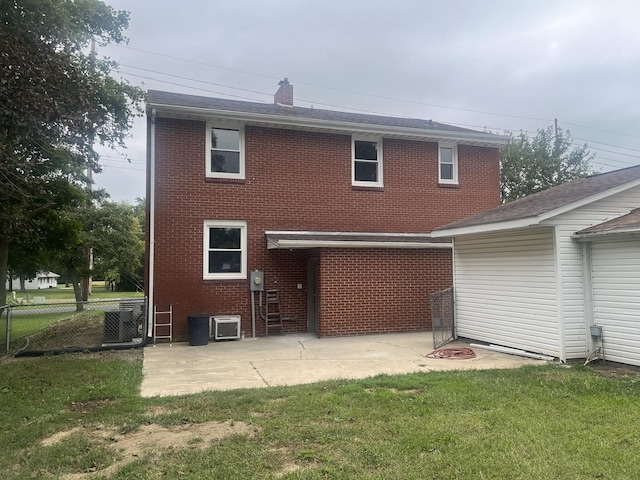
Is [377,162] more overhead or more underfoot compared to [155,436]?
more overhead

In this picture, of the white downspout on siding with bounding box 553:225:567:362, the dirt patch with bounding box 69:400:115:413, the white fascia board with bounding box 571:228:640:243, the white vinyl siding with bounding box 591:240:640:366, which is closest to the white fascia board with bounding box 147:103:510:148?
the white downspout on siding with bounding box 553:225:567:362

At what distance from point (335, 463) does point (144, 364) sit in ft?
20.1

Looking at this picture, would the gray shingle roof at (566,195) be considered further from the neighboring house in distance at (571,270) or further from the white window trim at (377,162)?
the white window trim at (377,162)

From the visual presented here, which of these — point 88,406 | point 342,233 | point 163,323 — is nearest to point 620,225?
point 342,233

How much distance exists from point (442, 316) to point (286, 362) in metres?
4.24

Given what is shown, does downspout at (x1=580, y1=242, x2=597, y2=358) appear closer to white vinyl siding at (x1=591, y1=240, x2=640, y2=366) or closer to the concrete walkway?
white vinyl siding at (x1=591, y1=240, x2=640, y2=366)

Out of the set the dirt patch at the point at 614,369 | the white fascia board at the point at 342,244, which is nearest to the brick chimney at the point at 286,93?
the white fascia board at the point at 342,244

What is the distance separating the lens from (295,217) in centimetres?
1342

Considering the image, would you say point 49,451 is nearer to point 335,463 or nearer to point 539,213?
point 335,463

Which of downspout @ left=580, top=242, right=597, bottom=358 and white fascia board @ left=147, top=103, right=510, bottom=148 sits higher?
white fascia board @ left=147, top=103, right=510, bottom=148

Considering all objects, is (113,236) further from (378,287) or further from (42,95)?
(42,95)

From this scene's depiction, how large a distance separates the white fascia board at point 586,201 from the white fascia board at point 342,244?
480 centimetres

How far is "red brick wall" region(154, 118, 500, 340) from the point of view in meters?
12.2

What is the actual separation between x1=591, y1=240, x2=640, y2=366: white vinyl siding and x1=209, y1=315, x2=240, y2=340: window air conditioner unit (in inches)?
321
